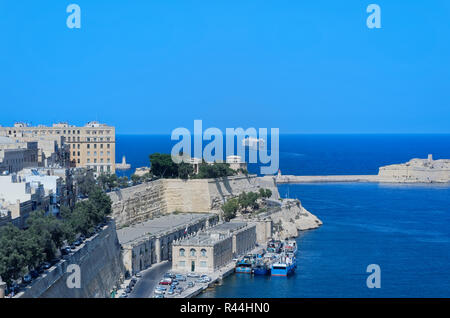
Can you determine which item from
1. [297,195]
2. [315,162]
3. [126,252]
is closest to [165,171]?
[126,252]

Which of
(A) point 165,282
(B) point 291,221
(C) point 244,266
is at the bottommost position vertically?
(C) point 244,266

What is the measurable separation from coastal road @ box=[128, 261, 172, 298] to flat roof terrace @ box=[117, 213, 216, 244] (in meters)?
1.63

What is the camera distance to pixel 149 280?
2961cm

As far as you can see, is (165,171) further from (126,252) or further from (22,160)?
(126,252)

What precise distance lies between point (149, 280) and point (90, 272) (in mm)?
6519

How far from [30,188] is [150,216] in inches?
657

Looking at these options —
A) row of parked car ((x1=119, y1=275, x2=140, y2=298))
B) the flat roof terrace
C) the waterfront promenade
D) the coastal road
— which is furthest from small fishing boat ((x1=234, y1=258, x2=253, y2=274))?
the waterfront promenade

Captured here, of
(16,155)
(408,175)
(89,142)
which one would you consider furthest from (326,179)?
(16,155)

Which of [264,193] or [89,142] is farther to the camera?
[89,142]

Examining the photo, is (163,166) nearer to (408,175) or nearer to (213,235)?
(213,235)

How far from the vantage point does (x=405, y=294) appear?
29.0 metres

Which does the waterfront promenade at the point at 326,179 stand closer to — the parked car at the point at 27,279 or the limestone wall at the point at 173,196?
the limestone wall at the point at 173,196

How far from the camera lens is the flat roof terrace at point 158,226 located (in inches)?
1352
